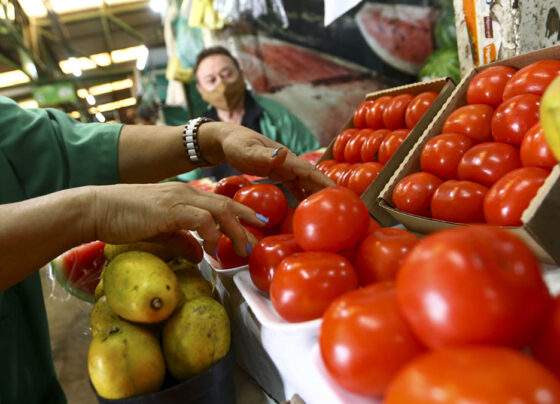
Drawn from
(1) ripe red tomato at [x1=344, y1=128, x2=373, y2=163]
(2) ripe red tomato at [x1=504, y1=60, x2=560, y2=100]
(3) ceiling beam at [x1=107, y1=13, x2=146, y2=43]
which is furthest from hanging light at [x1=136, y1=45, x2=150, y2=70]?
(2) ripe red tomato at [x1=504, y1=60, x2=560, y2=100]

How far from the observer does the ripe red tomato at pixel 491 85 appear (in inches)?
55.2

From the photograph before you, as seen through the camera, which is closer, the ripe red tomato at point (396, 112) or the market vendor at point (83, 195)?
the market vendor at point (83, 195)

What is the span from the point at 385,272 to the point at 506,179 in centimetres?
48

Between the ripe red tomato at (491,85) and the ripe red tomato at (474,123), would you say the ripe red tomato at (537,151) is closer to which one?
the ripe red tomato at (474,123)

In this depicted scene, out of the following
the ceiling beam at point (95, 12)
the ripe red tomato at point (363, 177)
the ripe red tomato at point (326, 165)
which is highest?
the ceiling beam at point (95, 12)

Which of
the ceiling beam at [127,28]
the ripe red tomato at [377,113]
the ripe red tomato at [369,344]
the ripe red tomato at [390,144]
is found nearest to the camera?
the ripe red tomato at [369,344]

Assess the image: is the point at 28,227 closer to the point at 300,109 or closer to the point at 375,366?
the point at 375,366

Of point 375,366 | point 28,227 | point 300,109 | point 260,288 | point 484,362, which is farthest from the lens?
point 300,109

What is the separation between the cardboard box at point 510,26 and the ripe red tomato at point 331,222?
1222 mm

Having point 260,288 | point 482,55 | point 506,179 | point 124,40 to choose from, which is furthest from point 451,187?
point 124,40

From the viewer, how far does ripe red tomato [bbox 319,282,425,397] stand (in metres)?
0.52

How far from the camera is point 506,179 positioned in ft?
3.34

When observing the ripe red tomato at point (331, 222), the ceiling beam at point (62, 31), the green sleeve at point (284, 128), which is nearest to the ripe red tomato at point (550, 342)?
the ripe red tomato at point (331, 222)

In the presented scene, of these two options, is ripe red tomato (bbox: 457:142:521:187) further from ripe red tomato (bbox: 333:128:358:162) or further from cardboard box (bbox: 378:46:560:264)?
Result: ripe red tomato (bbox: 333:128:358:162)
